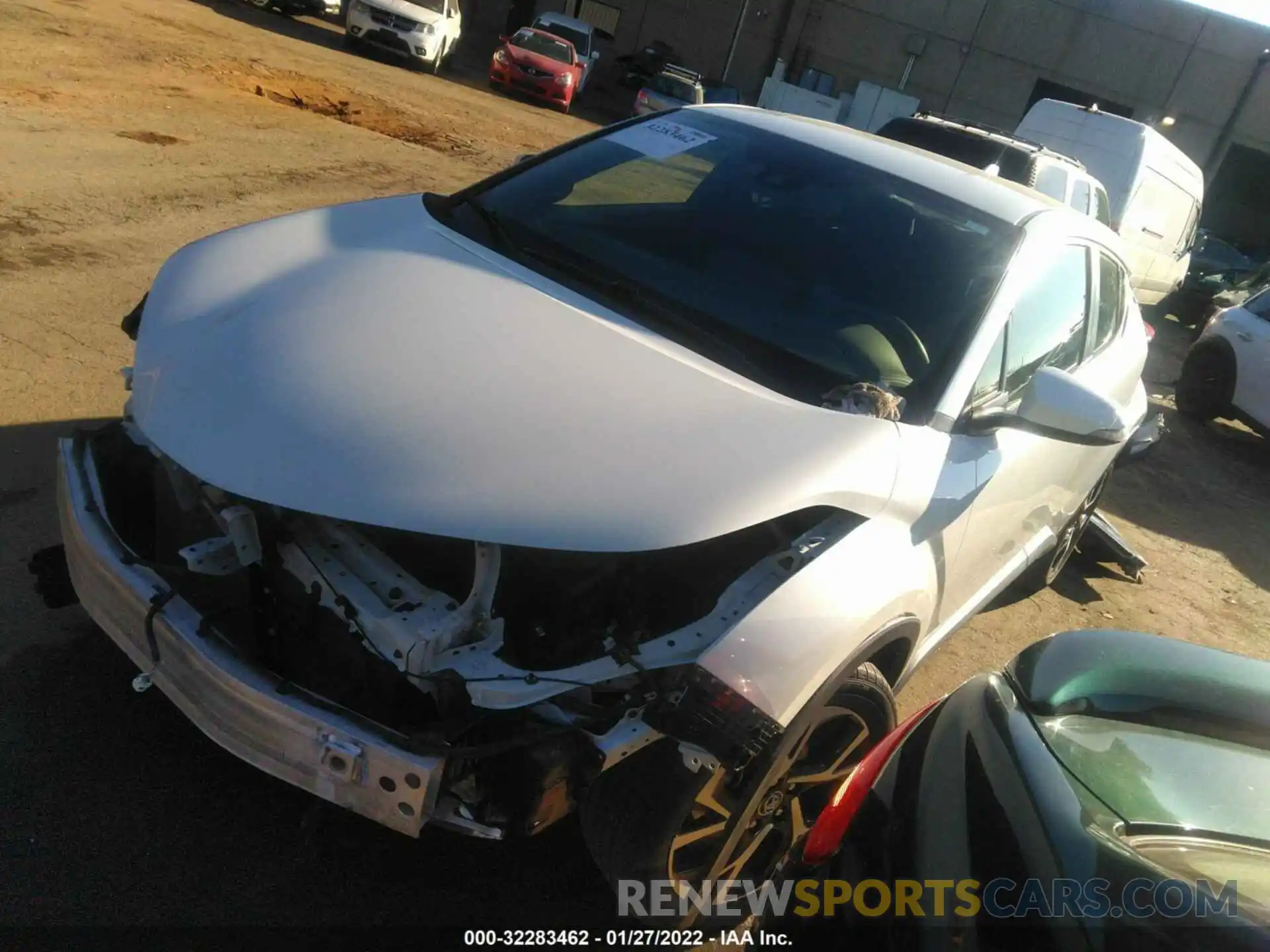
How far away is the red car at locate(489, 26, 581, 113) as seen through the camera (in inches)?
858

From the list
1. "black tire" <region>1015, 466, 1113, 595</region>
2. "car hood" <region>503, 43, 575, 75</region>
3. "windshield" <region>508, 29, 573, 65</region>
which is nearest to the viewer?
"black tire" <region>1015, 466, 1113, 595</region>

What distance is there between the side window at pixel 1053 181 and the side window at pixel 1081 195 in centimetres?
17

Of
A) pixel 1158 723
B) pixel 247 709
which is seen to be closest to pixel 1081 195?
pixel 1158 723

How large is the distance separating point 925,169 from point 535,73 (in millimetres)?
19981

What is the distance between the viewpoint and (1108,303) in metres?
4.27

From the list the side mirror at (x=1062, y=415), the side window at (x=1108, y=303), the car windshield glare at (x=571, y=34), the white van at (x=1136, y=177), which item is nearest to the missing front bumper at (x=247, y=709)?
the side mirror at (x=1062, y=415)

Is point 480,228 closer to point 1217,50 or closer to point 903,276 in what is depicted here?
point 903,276

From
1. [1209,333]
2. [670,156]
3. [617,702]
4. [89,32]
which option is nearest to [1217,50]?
[1209,333]

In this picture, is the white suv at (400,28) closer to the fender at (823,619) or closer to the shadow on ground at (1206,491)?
the shadow on ground at (1206,491)

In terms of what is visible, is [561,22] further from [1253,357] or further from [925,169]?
[925,169]

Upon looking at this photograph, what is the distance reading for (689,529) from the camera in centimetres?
214

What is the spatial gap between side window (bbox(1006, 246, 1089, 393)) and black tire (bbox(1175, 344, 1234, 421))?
22.5 ft

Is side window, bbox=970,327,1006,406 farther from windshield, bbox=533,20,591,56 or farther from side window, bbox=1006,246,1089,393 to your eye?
windshield, bbox=533,20,591,56

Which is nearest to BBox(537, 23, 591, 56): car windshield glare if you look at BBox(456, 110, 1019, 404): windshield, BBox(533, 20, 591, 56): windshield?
BBox(533, 20, 591, 56): windshield
